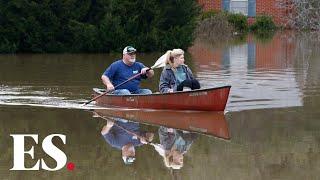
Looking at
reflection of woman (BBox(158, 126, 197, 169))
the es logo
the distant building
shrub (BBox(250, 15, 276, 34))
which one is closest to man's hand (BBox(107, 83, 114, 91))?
reflection of woman (BBox(158, 126, 197, 169))

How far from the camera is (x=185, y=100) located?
46.0 feet

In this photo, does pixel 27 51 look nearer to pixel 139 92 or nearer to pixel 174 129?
pixel 139 92

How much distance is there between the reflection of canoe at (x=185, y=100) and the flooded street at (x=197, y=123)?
0.20m

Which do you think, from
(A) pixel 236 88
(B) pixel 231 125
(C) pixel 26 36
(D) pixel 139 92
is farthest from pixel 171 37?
(B) pixel 231 125

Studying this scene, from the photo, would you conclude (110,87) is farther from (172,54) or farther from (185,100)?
(185,100)

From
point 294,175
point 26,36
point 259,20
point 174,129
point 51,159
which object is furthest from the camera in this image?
point 259,20

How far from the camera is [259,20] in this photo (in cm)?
5003

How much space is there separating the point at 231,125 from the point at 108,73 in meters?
3.57

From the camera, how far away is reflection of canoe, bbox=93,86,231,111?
13.7 meters

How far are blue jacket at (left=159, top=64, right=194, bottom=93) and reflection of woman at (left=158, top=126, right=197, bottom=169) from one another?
88.6 inches

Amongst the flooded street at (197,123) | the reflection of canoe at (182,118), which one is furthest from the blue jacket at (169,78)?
the flooded street at (197,123)

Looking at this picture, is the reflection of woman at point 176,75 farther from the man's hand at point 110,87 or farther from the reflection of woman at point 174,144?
the reflection of woman at point 174,144

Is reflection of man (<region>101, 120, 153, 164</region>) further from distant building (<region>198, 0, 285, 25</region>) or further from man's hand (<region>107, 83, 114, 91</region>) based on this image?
distant building (<region>198, 0, 285, 25</region>)

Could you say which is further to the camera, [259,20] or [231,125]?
[259,20]
